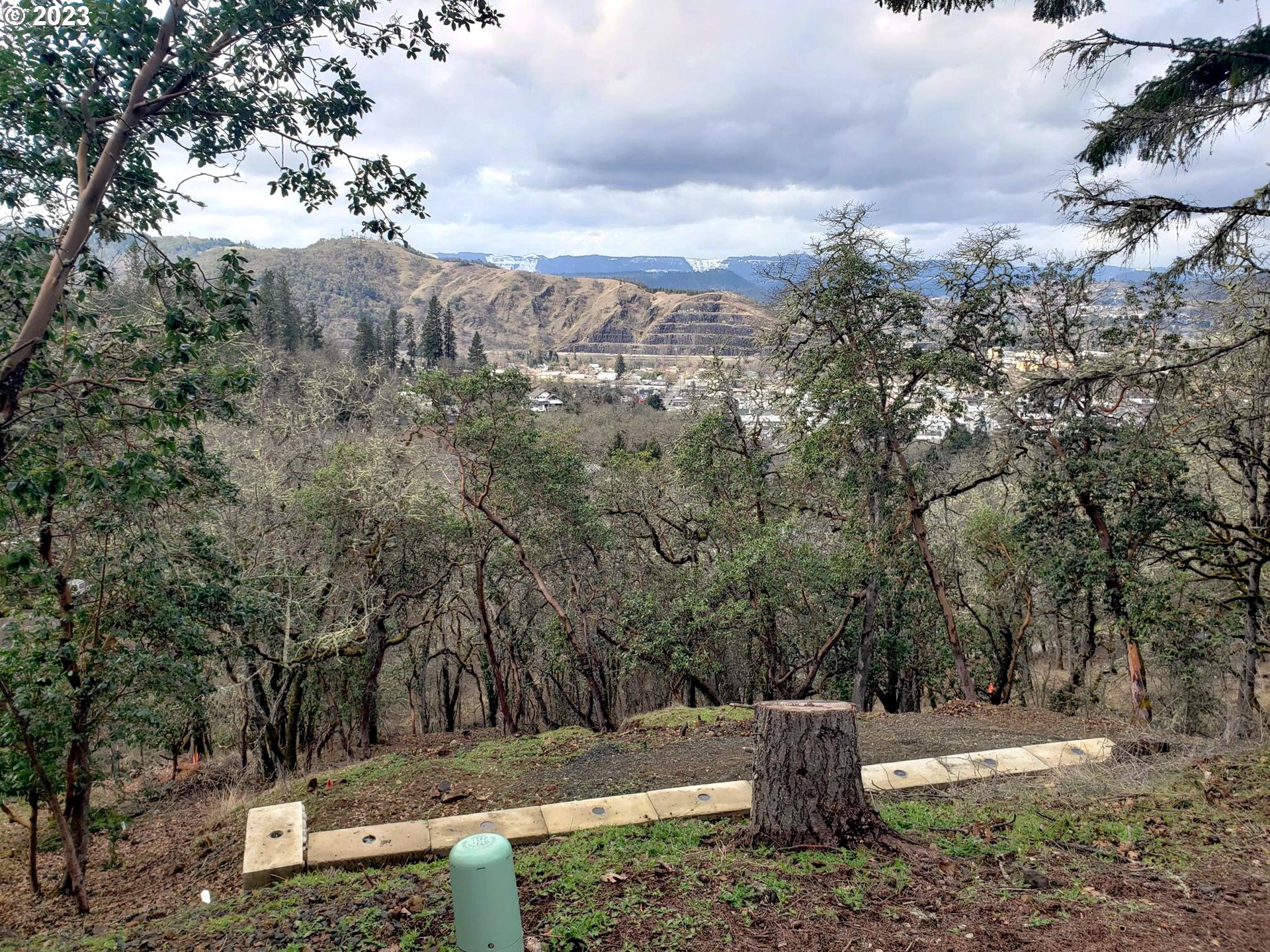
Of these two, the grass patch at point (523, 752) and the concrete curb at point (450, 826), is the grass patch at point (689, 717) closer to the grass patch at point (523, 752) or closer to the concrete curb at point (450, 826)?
the grass patch at point (523, 752)

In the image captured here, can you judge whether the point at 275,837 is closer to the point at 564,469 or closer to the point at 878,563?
the point at 564,469

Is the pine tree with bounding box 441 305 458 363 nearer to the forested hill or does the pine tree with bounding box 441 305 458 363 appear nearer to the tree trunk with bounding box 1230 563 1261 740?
the forested hill

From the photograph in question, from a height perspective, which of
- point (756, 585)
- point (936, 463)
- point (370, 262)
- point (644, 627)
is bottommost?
point (644, 627)

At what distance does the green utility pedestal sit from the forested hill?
87.7 meters

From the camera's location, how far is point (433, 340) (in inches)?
1813

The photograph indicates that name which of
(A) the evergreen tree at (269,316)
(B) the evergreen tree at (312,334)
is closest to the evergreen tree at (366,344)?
(B) the evergreen tree at (312,334)

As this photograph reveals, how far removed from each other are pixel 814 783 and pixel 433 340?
4547 centimetres

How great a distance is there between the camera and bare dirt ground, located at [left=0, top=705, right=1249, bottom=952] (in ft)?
10.3

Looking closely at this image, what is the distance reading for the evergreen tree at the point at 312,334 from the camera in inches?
1686

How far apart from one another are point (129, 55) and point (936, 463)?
37.7ft

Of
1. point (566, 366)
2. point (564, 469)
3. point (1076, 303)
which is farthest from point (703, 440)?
point (566, 366)

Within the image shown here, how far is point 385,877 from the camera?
4289mm

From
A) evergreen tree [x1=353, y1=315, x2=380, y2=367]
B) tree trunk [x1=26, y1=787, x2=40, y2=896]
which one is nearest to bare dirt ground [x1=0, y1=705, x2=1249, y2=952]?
tree trunk [x1=26, y1=787, x2=40, y2=896]

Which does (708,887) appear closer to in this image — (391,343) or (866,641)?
(866,641)
